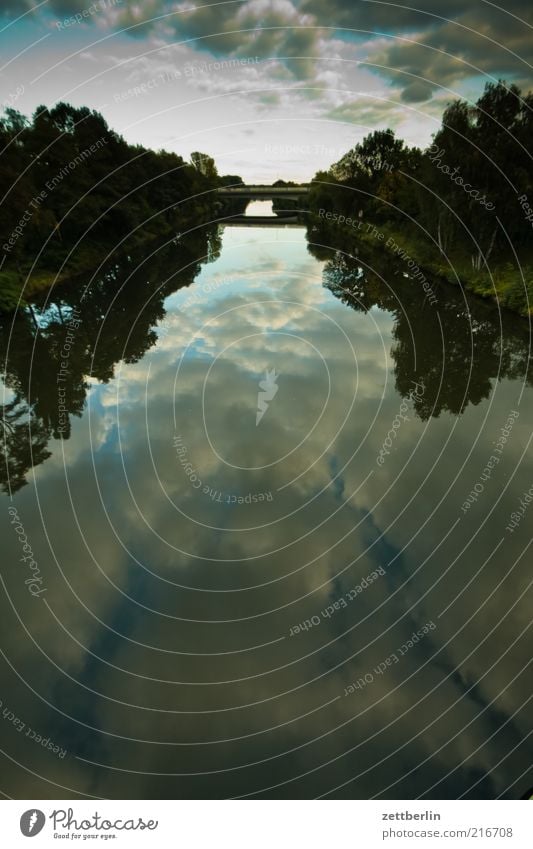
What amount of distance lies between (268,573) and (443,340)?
20.2 m

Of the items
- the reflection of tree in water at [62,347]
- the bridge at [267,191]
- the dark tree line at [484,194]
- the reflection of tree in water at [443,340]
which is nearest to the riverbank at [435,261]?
the dark tree line at [484,194]

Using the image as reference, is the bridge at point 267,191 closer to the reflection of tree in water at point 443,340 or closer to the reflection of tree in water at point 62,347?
the reflection of tree in water at point 62,347

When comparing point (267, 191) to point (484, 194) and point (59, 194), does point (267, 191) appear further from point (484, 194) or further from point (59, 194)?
point (484, 194)

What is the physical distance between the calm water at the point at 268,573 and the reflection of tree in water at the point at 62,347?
0.20 meters

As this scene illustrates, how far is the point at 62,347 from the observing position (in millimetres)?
27203

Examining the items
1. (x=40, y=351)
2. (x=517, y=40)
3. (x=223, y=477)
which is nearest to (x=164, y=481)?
(x=223, y=477)

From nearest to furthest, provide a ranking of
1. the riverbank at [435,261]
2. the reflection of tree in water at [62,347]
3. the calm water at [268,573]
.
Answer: the calm water at [268,573]
the reflection of tree in water at [62,347]
the riverbank at [435,261]

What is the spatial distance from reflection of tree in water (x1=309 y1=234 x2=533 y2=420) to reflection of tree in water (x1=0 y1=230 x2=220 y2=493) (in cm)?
1459

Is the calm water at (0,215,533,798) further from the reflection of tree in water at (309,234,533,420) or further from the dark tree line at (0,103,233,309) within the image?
the dark tree line at (0,103,233,309)

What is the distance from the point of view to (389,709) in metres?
8.97

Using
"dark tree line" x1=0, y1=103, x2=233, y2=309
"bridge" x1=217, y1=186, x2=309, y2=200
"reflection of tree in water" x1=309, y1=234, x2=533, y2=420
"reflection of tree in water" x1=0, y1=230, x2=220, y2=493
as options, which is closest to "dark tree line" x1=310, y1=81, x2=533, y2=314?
"reflection of tree in water" x1=309, y1=234, x2=533, y2=420

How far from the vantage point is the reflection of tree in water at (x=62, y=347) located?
58.2ft

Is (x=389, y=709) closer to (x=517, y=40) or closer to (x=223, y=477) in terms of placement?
(x=223, y=477)

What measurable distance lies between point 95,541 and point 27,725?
5036mm
